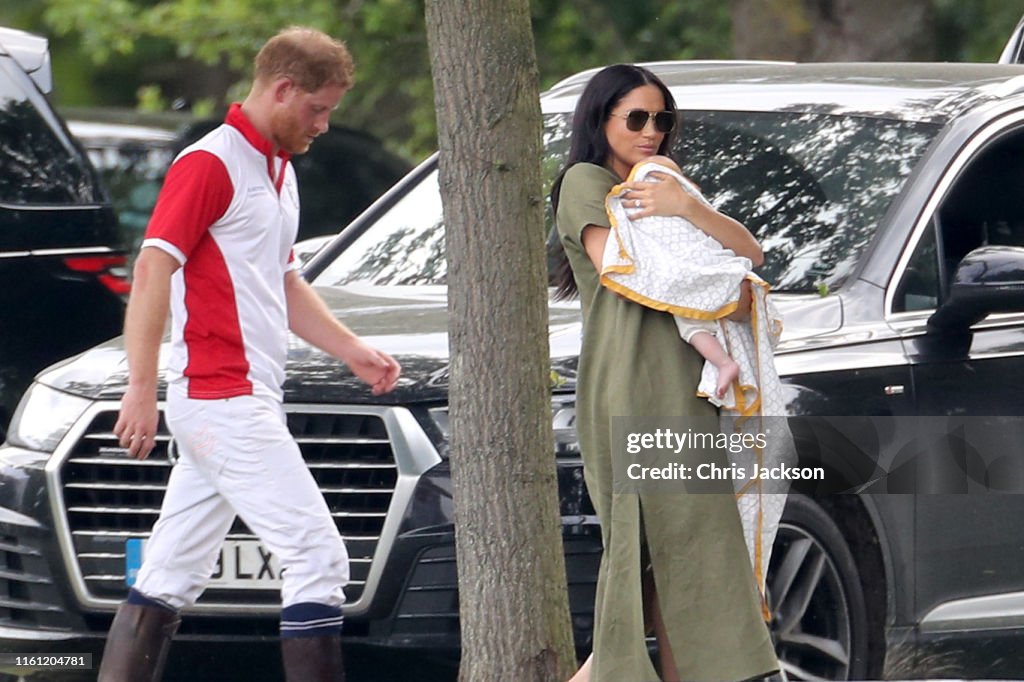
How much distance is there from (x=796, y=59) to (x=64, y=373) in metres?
7.67

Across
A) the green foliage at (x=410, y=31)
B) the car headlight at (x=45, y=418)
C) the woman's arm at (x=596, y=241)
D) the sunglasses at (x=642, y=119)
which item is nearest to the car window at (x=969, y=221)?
the sunglasses at (x=642, y=119)

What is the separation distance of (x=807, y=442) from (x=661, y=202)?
3.53 feet

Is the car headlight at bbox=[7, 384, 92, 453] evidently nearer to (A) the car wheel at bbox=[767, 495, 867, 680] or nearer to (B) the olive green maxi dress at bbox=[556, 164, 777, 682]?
(B) the olive green maxi dress at bbox=[556, 164, 777, 682]

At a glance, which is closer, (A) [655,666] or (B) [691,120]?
(A) [655,666]

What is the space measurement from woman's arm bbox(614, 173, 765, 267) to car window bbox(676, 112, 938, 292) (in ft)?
3.69

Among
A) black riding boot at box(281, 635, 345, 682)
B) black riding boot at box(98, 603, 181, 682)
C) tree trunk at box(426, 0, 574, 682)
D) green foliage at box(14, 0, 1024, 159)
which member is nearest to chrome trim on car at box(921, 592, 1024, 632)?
tree trunk at box(426, 0, 574, 682)

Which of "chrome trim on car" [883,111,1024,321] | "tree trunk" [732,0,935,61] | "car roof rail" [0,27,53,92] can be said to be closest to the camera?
"chrome trim on car" [883,111,1024,321]

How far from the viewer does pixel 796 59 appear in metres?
12.3

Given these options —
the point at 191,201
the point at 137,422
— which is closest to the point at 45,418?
the point at 137,422

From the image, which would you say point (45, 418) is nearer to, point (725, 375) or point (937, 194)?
point (725, 375)

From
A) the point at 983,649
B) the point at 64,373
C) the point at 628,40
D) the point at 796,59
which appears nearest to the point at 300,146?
the point at 64,373

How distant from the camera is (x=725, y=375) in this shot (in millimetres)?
4289

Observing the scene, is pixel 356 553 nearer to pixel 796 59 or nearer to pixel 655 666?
pixel 655 666

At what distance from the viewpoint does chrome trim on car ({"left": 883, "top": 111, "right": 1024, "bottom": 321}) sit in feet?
17.7
